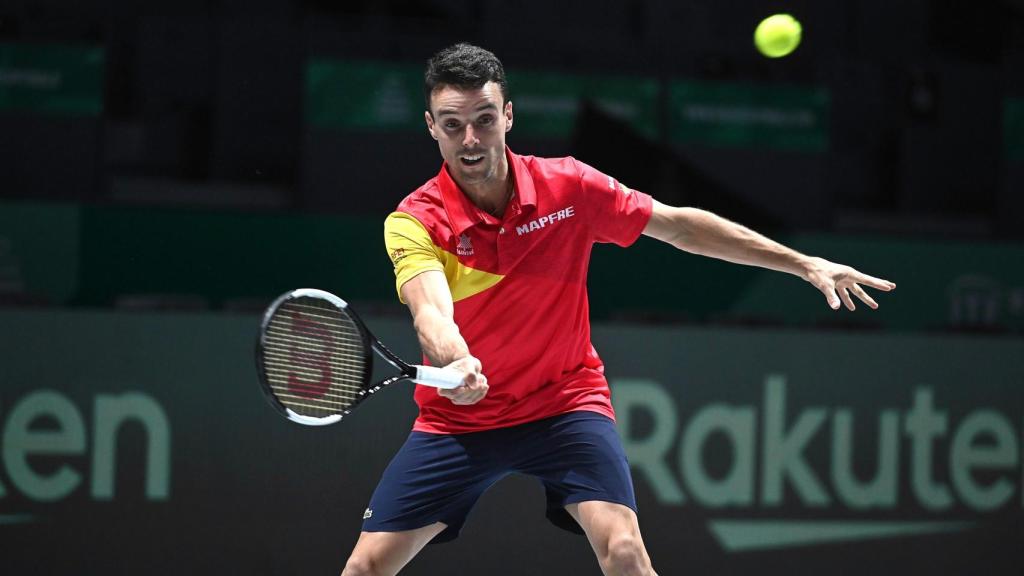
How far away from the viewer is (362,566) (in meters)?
4.03

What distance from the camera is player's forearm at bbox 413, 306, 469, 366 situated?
3545mm

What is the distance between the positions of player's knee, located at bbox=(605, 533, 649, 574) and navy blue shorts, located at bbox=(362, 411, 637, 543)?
19 cm

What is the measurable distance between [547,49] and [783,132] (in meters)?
1.70

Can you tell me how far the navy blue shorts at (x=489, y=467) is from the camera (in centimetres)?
408

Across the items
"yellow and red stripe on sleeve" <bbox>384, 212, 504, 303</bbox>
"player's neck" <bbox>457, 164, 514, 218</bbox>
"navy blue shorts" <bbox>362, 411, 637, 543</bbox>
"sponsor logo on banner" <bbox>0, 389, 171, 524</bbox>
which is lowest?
"sponsor logo on banner" <bbox>0, 389, 171, 524</bbox>

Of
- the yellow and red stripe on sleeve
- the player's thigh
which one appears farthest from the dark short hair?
the player's thigh

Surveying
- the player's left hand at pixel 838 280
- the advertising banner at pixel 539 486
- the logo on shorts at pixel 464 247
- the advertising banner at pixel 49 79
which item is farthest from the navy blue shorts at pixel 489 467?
the advertising banner at pixel 49 79

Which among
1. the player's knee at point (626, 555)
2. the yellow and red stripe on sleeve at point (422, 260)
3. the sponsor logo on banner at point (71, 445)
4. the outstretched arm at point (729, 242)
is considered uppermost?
the outstretched arm at point (729, 242)

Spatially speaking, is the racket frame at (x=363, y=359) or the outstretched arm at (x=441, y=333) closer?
the outstretched arm at (x=441, y=333)

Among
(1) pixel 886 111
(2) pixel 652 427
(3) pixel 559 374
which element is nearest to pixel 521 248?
(3) pixel 559 374

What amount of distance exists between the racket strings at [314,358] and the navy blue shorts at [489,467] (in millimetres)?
338

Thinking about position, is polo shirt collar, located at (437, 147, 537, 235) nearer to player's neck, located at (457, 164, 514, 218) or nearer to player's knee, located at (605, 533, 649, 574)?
player's neck, located at (457, 164, 514, 218)

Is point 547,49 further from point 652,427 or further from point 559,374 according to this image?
point 559,374

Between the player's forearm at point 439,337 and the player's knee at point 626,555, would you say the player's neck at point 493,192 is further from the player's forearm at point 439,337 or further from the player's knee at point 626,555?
the player's knee at point 626,555
